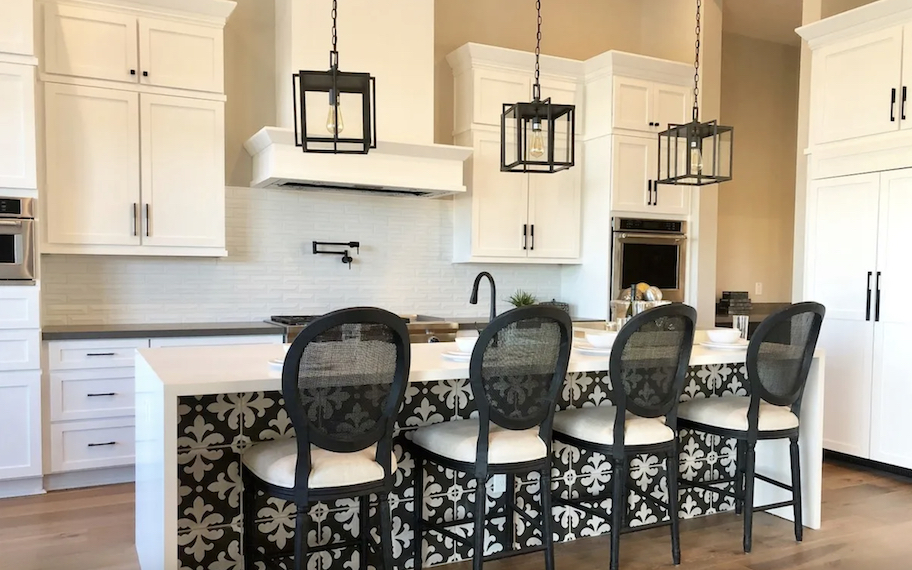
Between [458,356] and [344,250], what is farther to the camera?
[344,250]

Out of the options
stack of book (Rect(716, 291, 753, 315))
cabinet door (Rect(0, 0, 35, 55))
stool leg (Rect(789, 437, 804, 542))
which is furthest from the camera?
stack of book (Rect(716, 291, 753, 315))

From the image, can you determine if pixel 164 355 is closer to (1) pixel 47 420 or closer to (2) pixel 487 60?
(1) pixel 47 420

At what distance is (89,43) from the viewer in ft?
12.5

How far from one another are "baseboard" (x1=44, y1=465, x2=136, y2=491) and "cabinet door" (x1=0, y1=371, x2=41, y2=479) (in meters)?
0.15

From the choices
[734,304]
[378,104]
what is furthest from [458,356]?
[734,304]

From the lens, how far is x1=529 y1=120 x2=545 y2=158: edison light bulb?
2920 mm

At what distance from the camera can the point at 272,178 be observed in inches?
162

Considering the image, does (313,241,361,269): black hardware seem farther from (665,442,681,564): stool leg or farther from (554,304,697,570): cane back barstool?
(665,442,681,564): stool leg

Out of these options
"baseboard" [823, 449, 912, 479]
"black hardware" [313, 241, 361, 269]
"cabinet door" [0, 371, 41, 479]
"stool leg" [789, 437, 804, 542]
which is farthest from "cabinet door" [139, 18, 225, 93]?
"baseboard" [823, 449, 912, 479]

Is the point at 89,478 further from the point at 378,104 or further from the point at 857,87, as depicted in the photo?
the point at 857,87

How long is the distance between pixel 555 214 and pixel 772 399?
2.50 metres

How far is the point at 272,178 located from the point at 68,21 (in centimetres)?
134

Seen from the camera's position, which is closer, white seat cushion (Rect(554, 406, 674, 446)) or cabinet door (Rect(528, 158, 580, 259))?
white seat cushion (Rect(554, 406, 674, 446))

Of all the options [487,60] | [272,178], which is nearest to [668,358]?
[272,178]
